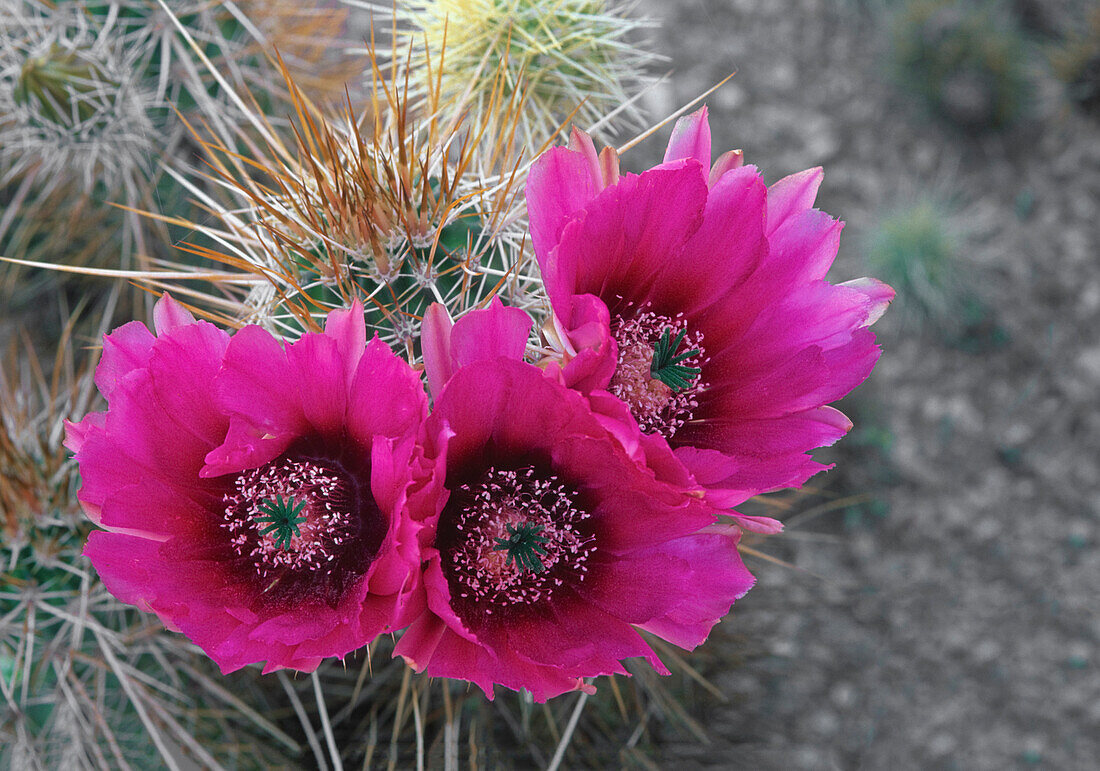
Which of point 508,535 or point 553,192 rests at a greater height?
point 553,192

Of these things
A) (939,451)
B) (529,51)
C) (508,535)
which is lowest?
(939,451)

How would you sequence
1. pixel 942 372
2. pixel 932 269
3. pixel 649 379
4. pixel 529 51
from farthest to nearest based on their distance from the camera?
1. pixel 942 372
2. pixel 932 269
3. pixel 529 51
4. pixel 649 379

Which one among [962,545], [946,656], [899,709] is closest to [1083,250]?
[962,545]

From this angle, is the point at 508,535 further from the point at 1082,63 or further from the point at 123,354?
the point at 1082,63

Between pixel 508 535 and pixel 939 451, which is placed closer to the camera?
pixel 508 535

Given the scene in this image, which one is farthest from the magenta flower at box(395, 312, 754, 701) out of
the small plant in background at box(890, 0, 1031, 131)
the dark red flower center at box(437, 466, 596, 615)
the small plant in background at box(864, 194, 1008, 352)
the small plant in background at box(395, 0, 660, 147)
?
the small plant in background at box(890, 0, 1031, 131)

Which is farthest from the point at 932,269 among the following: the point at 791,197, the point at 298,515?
the point at 298,515
